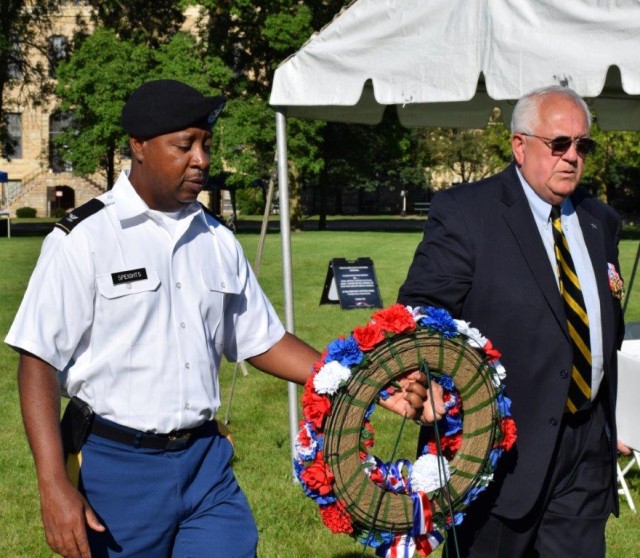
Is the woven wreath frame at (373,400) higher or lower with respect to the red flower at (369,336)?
lower

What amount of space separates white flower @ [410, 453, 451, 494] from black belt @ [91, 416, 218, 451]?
0.68 m

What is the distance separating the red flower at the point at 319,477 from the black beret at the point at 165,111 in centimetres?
104

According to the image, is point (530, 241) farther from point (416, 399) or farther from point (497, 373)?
point (416, 399)

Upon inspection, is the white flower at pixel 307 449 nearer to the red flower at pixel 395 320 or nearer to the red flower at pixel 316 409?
the red flower at pixel 316 409

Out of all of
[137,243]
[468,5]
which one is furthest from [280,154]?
[137,243]

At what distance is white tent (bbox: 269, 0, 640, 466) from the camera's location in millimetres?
5465

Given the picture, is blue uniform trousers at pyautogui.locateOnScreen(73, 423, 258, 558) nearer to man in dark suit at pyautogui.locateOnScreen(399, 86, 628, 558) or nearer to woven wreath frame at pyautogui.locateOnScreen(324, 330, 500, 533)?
woven wreath frame at pyautogui.locateOnScreen(324, 330, 500, 533)

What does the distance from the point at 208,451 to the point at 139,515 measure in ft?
0.96

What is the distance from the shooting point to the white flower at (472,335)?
10.8 feet

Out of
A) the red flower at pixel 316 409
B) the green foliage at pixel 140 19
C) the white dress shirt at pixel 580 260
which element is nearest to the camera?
the red flower at pixel 316 409

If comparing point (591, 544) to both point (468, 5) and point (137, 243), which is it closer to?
point (137, 243)

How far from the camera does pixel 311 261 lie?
92.4 ft

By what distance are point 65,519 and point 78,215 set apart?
0.86 meters

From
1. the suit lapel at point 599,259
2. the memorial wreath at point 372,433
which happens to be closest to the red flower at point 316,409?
the memorial wreath at point 372,433
